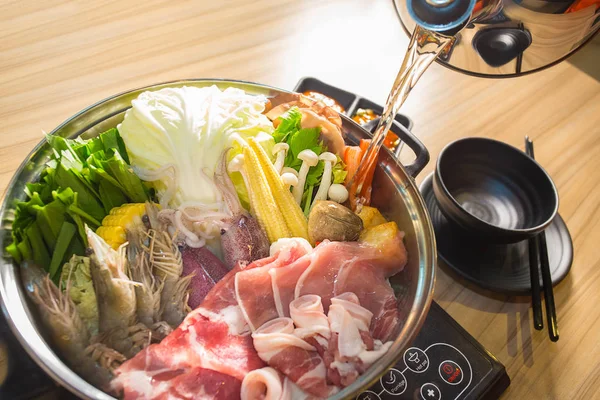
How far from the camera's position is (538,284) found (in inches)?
62.2

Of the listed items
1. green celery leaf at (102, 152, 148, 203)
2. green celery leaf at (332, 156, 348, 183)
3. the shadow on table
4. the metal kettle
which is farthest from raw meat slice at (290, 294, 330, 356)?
the shadow on table

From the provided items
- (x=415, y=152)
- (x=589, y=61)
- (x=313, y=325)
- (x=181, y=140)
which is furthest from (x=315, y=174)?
(x=589, y=61)

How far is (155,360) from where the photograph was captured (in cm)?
108

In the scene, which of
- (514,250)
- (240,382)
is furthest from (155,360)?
(514,250)

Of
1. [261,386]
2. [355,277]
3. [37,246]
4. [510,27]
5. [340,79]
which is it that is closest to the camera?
[510,27]

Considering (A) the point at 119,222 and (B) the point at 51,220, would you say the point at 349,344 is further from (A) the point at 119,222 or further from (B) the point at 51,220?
(B) the point at 51,220

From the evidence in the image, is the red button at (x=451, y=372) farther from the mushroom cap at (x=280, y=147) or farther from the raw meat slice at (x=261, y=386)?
the mushroom cap at (x=280, y=147)

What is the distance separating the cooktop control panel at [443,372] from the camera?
128cm

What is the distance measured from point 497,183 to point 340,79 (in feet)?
3.14

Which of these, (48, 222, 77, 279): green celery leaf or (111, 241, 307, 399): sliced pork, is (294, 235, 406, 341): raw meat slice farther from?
(48, 222, 77, 279): green celery leaf

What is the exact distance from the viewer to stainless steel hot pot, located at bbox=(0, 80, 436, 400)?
1.00 metres

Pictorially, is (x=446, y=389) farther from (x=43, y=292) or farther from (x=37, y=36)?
(x=37, y=36)

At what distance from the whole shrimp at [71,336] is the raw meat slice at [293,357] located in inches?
13.9

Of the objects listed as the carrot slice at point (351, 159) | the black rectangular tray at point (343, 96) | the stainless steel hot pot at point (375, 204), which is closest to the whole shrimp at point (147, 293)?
the stainless steel hot pot at point (375, 204)
